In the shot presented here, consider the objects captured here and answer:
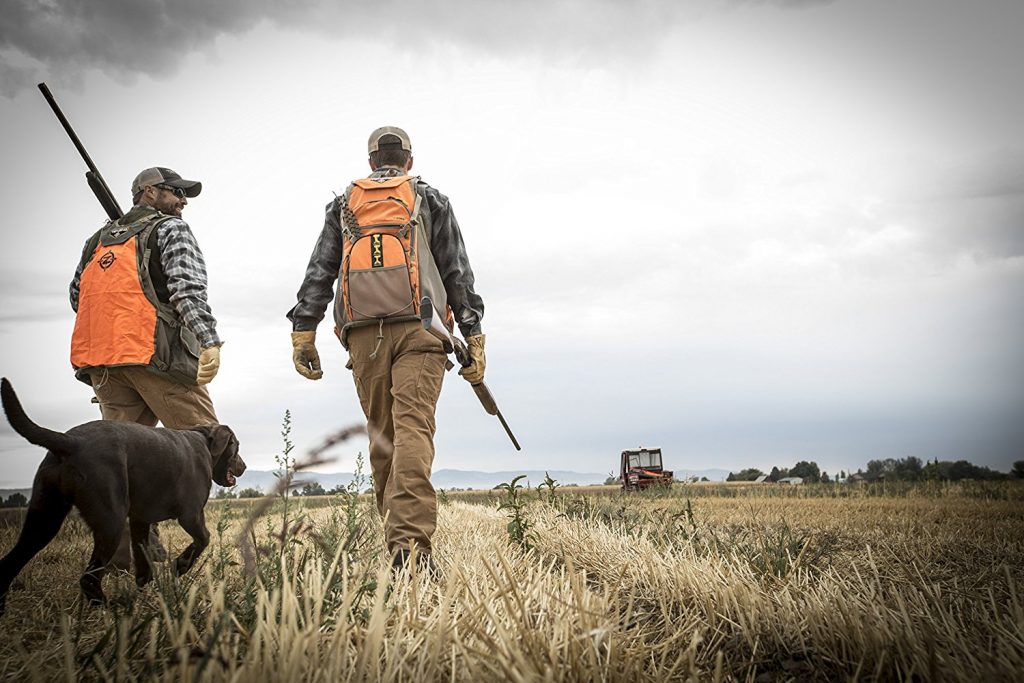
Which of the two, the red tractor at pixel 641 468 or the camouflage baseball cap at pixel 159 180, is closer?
the camouflage baseball cap at pixel 159 180

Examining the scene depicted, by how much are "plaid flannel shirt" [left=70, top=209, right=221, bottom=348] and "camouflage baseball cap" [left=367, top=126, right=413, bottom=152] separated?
140 centimetres

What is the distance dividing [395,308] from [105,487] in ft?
5.73

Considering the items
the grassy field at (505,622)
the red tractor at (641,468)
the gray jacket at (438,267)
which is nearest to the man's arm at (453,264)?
the gray jacket at (438,267)

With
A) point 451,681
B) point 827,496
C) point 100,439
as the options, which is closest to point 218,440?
point 100,439

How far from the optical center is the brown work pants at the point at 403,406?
150 inches

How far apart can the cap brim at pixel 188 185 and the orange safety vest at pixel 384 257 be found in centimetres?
134

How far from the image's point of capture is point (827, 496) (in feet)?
45.6

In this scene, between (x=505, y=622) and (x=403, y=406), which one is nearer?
(x=505, y=622)

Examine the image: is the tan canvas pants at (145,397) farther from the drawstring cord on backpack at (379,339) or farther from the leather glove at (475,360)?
the leather glove at (475,360)

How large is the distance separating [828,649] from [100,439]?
3.14m

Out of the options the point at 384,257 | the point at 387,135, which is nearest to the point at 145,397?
the point at 384,257

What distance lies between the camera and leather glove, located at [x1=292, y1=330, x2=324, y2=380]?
4402mm

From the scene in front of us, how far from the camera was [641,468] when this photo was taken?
75.7 ft

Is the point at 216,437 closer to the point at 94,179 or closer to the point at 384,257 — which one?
the point at 384,257
